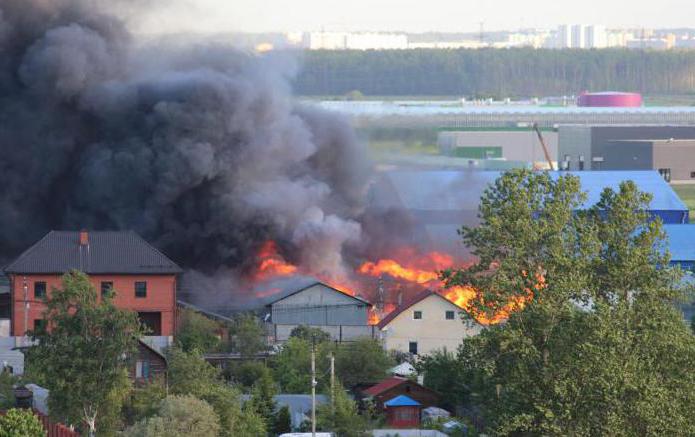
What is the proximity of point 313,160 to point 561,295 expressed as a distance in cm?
3374

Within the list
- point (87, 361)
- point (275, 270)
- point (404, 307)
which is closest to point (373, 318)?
point (404, 307)

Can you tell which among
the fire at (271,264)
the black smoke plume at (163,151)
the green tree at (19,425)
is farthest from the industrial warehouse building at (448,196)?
the green tree at (19,425)

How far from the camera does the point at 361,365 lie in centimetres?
4241

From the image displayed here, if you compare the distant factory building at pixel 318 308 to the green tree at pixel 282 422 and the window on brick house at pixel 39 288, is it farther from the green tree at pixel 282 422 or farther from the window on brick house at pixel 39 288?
the green tree at pixel 282 422

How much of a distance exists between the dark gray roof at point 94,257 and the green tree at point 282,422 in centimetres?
1370

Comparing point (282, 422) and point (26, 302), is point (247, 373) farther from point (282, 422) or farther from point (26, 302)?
point (26, 302)

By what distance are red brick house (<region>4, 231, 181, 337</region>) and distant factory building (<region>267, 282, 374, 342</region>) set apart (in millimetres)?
3200

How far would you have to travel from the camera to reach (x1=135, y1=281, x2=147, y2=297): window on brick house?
50.0 metres

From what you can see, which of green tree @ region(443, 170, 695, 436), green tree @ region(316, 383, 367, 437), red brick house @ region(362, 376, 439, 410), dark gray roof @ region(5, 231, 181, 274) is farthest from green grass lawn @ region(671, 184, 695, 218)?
green tree @ region(443, 170, 695, 436)

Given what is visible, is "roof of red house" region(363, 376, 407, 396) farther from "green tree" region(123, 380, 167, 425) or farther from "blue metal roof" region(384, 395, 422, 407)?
"green tree" region(123, 380, 167, 425)

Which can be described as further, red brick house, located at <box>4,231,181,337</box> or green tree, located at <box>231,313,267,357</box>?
red brick house, located at <box>4,231,181,337</box>

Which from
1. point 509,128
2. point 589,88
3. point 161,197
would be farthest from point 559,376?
point 589,88

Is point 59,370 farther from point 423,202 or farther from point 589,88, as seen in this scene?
point 589,88

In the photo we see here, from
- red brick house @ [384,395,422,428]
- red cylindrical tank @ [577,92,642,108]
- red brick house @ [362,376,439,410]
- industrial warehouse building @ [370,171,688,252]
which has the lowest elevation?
red brick house @ [384,395,422,428]
